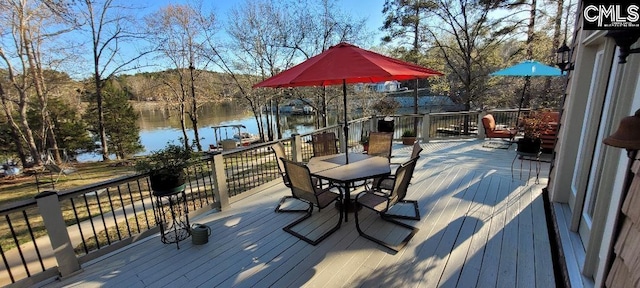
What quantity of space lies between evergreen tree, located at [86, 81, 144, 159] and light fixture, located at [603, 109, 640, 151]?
2158 cm

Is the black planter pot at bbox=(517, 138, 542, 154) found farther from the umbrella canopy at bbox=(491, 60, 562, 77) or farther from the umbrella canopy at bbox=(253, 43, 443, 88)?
the umbrella canopy at bbox=(253, 43, 443, 88)

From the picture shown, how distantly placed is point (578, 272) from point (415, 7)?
1221 centimetres

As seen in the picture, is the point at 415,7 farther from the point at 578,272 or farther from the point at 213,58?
the point at 578,272

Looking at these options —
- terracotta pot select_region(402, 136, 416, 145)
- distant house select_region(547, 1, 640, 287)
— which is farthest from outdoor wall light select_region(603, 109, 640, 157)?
terracotta pot select_region(402, 136, 416, 145)

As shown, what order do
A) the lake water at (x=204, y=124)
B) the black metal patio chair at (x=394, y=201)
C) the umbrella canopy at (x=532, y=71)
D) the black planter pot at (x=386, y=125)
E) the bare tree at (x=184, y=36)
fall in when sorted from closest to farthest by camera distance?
the black metal patio chair at (x=394, y=201) < the umbrella canopy at (x=532, y=71) < the black planter pot at (x=386, y=125) < the bare tree at (x=184, y=36) < the lake water at (x=204, y=124)

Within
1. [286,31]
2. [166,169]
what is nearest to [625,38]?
[166,169]

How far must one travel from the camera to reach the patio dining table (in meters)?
3.04

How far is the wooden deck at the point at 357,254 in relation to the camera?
2.27 m

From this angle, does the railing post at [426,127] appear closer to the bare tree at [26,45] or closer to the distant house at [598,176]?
the distant house at [598,176]

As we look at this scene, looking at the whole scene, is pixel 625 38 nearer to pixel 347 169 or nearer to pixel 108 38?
pixel 347 169

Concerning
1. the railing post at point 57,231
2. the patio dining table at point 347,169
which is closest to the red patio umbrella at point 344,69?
the patio dining table at point 347,169

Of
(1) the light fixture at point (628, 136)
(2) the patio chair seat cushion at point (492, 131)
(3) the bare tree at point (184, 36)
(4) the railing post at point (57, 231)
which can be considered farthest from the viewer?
(3) the bare tree at point (184, 36)

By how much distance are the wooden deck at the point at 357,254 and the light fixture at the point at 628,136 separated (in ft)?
5.19

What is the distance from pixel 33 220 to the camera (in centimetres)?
571
